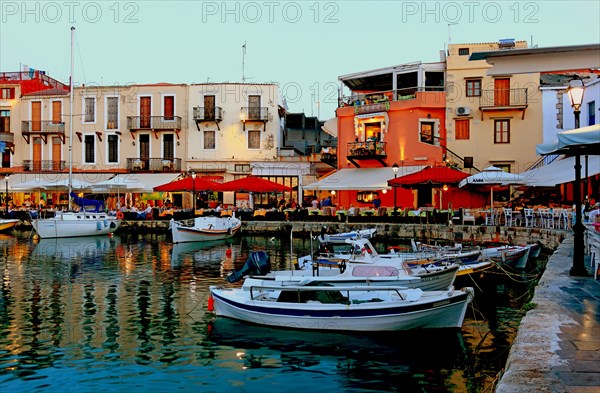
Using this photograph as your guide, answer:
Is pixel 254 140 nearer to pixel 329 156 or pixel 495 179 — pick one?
pixel 329 156

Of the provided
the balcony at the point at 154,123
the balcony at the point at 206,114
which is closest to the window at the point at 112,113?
the balcony at the point at 154,123

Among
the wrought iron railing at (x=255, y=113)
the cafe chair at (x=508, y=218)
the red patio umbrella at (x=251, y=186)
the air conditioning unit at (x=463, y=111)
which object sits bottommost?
the cafe chair at (x=508, y=218)

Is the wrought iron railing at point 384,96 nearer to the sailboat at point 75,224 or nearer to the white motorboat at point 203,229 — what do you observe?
the white motorboat at point 203,229

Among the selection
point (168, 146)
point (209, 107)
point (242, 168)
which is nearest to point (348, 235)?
point (242, 168)

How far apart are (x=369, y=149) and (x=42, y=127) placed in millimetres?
26622

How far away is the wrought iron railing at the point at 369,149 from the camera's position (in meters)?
37.9

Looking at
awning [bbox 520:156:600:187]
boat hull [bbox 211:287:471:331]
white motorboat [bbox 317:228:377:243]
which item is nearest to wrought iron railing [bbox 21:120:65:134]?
white motorboat [bbox 317:228:377:243]

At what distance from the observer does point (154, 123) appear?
46.2 meters

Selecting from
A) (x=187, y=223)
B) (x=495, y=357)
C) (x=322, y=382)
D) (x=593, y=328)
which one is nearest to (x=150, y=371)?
(x=322, y=382)

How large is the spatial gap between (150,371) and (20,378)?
2.09 meters

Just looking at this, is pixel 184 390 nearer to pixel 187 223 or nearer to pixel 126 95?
pixel 187 223

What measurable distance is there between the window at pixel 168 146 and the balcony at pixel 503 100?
2319 centimetres

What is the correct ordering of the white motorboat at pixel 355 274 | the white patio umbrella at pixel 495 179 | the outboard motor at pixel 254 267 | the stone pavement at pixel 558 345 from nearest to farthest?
the stone pavement at pixel 558 345 < the white motorboat at pixel 355 274 < the outboard motor at pixel 254 267 < the white patio umbrella at pixel 495 179

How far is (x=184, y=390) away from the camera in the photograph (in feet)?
30.8
